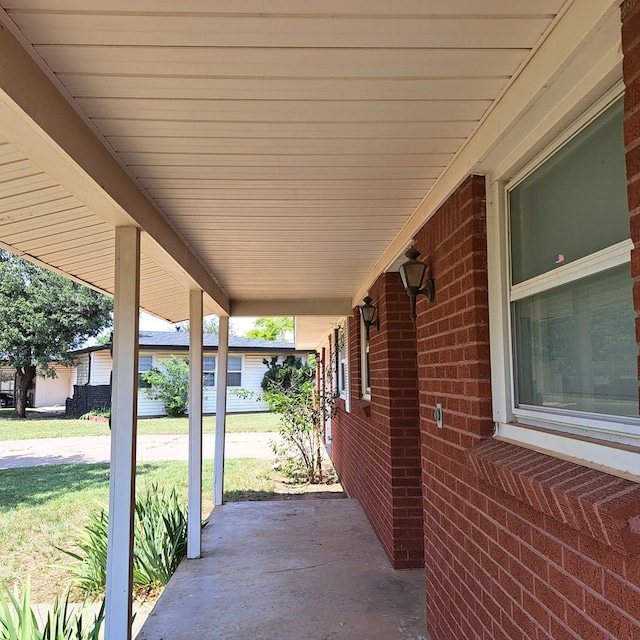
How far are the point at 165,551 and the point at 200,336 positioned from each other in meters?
1.92

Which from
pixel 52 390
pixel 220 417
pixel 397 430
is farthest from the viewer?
pixel 52 390

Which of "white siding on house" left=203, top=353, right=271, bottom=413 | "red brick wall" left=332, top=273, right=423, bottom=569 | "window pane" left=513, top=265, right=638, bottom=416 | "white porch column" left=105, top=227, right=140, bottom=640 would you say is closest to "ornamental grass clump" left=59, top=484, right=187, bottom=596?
"white porch column" left=105, top=227, right=140, bottom=640

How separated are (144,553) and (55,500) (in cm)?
467

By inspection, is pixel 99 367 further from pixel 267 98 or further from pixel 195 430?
pixel 267 98

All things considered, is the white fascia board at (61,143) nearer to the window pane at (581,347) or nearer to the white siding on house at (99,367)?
the window pane at (581,347)

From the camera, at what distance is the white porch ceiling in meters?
1.53

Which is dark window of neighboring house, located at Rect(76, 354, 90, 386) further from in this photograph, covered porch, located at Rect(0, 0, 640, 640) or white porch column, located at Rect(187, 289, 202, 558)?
covered porch, located at Rect(0, 0, 640, 640)

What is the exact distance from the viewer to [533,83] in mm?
1739

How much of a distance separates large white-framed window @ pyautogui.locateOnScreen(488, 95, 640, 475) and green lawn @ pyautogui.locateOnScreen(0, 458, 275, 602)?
4.03m

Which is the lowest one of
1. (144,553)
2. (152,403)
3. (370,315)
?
(144,553)

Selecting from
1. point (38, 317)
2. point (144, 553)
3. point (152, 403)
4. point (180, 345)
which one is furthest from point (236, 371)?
point (144, 553)

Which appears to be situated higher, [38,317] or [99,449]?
[38,317]

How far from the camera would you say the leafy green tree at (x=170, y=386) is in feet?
71.5

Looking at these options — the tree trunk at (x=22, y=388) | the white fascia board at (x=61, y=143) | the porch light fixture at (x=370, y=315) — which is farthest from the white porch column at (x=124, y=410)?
the tree trunk at (x=22, y=388)
